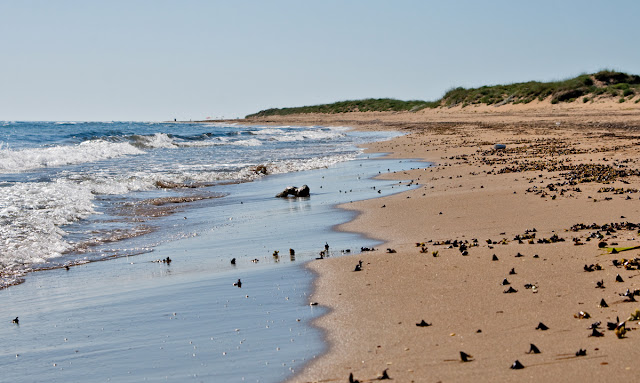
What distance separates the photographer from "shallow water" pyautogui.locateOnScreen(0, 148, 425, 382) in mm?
4121

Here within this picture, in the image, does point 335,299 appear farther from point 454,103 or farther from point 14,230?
point 454,103

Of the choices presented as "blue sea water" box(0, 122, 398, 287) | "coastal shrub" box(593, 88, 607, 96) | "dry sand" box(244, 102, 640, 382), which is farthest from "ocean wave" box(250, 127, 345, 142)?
"dry sand" box(244, 102, 640, 382)

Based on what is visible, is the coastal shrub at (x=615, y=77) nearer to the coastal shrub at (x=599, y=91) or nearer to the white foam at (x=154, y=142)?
the coastal shrub at (x=599, y=91)

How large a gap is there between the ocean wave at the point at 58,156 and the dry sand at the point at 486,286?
16.3 metres

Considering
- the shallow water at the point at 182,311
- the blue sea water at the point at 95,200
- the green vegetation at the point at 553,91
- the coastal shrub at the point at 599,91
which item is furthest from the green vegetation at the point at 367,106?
the shallow water at the point at 182,311

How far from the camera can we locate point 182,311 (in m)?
5.36

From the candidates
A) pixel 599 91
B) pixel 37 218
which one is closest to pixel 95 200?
pixel 37 218

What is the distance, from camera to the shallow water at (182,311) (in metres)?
4.12

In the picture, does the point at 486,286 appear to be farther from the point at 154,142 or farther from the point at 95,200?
the point at 154,142

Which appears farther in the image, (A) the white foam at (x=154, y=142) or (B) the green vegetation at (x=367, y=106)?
(B) the green vegetation at (x=367, y=106)

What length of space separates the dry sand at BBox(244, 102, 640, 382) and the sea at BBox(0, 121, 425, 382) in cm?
40

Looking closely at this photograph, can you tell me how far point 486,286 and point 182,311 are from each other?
8.53 ft

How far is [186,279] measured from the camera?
6.57m

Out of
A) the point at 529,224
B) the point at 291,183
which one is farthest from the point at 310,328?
the point at 291,183
